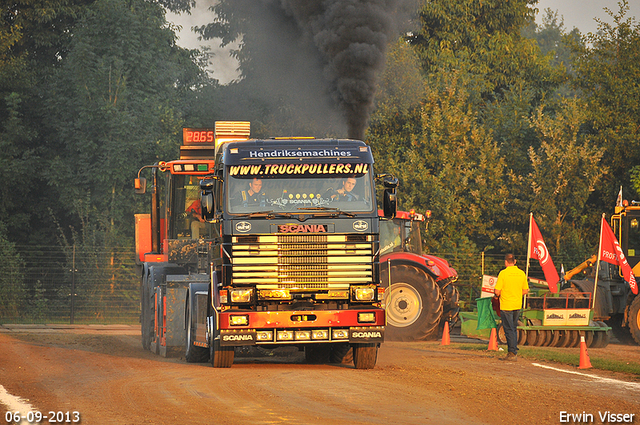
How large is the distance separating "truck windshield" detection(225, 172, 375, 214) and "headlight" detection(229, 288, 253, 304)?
3.80 ft

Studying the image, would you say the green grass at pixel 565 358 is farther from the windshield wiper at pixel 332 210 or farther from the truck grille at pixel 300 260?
the windshield wiper at pixel 332 210

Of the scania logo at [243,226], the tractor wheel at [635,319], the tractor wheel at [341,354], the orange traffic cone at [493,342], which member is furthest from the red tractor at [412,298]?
the scania logo at [243,226]

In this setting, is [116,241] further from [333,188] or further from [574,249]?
[333,188]

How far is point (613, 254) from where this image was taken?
2030 cm

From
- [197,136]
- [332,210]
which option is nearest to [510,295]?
[332,210]

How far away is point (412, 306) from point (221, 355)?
7.37 m

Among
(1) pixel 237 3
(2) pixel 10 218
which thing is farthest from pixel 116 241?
(1) pixel 237 3

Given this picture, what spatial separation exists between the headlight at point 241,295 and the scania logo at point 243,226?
836mm

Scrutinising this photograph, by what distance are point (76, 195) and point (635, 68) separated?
20020 mm

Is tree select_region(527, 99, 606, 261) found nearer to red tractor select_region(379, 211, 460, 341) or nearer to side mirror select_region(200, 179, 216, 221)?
red tractor select_region(379, 211, 460, 341)

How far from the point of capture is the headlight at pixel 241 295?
43.0ft

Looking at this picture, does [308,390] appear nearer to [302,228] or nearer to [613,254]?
[302,228]

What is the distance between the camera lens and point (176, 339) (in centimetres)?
1655

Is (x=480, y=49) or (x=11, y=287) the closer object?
(x=11, y=287)
